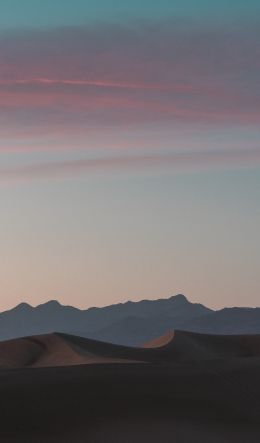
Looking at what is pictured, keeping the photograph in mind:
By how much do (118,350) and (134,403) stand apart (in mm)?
35567

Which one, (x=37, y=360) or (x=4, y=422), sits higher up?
(x=37, y=360)

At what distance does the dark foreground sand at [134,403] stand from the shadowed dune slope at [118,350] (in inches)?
787

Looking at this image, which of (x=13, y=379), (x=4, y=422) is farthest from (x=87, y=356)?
(x=4, y=422)

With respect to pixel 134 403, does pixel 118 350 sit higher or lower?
higher

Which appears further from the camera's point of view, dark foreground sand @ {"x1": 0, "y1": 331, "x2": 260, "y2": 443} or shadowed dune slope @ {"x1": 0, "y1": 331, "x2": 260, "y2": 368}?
Answer: shadowed dune slope @ {"x1": 0, "y1": 331, "x2": 260, "y2": 368}

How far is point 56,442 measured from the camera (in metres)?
21.3

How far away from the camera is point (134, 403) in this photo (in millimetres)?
25391

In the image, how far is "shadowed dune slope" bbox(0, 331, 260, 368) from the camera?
2178 inches

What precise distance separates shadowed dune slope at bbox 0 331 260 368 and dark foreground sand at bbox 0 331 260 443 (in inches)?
787

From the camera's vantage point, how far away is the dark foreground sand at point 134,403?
869 inches

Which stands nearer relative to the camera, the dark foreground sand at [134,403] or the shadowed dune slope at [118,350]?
the dark foreground sand at [134,403]

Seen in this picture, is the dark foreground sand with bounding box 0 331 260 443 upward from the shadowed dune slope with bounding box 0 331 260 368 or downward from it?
downward

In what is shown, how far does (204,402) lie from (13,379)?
5523 millimetres

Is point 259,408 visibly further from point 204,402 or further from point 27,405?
point 27,405
